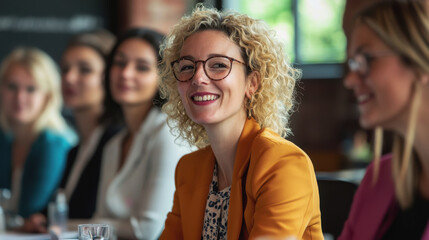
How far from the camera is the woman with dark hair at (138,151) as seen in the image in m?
2.58

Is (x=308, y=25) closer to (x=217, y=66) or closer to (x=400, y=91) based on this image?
(x=217, y=66)

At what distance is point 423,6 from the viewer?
1207 millimetres

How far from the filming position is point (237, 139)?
181cm

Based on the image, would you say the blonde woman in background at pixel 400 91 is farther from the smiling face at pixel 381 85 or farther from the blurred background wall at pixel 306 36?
the blurred background wall at pixel 306 36

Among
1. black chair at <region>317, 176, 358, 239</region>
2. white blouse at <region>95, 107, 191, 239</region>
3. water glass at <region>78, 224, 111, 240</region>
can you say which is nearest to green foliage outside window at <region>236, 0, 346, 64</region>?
white blouse at <region>95, 107, 191, 239</region>

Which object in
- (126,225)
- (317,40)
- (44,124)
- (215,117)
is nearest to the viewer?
(215,117)

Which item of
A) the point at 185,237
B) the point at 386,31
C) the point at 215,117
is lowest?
the point at 185,237

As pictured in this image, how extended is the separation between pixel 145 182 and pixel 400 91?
1.66 metres

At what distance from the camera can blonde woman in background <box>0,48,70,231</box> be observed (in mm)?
3609

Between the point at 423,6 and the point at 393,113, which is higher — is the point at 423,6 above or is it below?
above

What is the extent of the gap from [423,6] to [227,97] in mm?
685

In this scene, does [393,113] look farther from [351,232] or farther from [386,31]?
[351,232]

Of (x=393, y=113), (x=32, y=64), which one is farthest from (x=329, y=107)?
(x=393, y=113)

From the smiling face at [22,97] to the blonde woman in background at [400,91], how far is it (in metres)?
2.93
